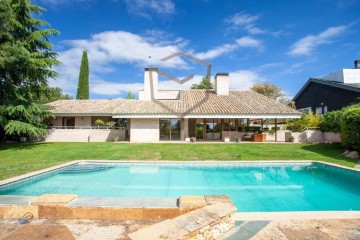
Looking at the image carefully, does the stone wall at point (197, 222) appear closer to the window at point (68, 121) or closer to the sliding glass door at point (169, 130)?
the sliding glass door at point (169, 130)

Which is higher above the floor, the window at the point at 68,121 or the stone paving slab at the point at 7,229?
the window at the point at 68,121

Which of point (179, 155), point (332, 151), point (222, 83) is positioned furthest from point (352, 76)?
point (179, 155)

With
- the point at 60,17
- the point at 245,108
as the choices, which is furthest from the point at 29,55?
the point at 245,108

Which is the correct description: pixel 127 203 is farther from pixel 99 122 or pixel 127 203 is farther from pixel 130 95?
pixel 130 95

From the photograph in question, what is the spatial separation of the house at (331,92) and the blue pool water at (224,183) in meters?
18.5

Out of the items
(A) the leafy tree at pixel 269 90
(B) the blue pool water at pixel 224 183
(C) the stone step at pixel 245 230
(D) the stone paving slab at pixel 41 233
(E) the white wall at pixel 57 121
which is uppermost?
(A) the leafy tree at pixel 269 90

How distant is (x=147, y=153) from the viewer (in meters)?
19.4

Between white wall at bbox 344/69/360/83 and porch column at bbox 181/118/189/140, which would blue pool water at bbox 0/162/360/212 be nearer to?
porch column at bbox 181/118/189/140

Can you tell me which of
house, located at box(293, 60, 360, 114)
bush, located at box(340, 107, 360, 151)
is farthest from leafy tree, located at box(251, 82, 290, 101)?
bush, located at box(340, 107, 360, 151)

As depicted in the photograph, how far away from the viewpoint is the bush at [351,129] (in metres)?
17.2

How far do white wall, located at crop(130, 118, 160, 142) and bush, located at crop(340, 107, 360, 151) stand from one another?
727 inches

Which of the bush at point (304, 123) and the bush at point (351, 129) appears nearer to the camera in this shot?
the bush at point (351, 129)

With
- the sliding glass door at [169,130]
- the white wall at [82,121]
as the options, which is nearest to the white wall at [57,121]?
the white wall at [82,121]

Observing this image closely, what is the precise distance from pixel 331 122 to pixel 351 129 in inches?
300
